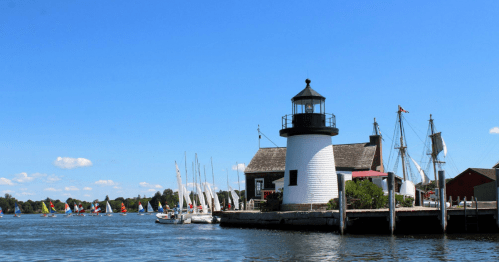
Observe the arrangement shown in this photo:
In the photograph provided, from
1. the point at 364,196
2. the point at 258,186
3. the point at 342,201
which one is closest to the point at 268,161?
the point at 258,186

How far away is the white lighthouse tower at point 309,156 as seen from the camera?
3456 cm

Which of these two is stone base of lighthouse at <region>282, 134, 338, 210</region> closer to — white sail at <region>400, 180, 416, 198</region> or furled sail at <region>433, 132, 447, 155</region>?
white sail at <region>400, 180, 416, 198</region>

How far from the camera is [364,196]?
3353 cm

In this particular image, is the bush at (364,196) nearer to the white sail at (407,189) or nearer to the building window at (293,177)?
the building window at (293,177)

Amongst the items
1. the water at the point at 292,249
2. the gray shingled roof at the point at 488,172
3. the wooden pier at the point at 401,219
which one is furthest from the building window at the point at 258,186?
A: the gray shingled roof at the point at 488,172

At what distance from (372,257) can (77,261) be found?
12.7 meters

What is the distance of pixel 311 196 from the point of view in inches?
1357

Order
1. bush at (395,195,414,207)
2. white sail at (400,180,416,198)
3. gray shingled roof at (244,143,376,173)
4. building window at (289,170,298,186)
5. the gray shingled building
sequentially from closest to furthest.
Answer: building window at (289,170,298,186), bush at (395,195,414,207), white sail at (400,180,416,198), gray shingled roof at (244,143,376,173), the gray shingled building

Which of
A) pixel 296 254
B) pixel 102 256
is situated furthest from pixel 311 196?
pixel 102 256

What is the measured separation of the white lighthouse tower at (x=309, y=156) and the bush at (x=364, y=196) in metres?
1.64

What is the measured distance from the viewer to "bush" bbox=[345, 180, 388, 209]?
3347cm

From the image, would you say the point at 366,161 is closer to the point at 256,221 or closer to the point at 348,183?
the point at 348,183

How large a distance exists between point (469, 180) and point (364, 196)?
63.9 ft

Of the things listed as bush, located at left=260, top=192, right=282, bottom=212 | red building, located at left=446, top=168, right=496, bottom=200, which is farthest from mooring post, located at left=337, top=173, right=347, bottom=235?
red building, located at left=446, top=168, right=496, bottom=200
